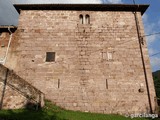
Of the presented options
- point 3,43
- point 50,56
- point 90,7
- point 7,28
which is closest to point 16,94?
point 50,56

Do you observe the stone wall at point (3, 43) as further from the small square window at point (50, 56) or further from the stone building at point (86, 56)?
the small square window at point (50, 56)

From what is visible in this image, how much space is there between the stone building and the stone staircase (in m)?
1.77

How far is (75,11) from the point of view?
1312cm

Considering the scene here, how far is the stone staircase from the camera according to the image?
29.6 feet

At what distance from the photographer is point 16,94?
29.8 ft

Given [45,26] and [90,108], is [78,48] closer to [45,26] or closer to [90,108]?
[45,26]

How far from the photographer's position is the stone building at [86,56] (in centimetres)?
1066

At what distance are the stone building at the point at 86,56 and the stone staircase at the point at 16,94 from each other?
5.82 feet

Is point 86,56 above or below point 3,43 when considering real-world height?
below

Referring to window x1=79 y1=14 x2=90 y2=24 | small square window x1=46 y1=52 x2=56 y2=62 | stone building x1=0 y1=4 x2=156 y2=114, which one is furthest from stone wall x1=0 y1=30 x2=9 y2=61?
window x1=79 y1=14 x2=90 y2=24

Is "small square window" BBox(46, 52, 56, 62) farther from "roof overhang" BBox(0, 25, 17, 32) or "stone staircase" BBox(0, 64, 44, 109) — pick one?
"roof overhang" BBox(0, 25, 17, 32)

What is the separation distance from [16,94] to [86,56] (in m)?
4.57

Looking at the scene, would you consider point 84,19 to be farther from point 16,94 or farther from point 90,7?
point 16,94

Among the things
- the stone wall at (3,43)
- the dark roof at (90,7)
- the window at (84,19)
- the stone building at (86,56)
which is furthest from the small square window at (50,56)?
the dark roof at (90,7)
